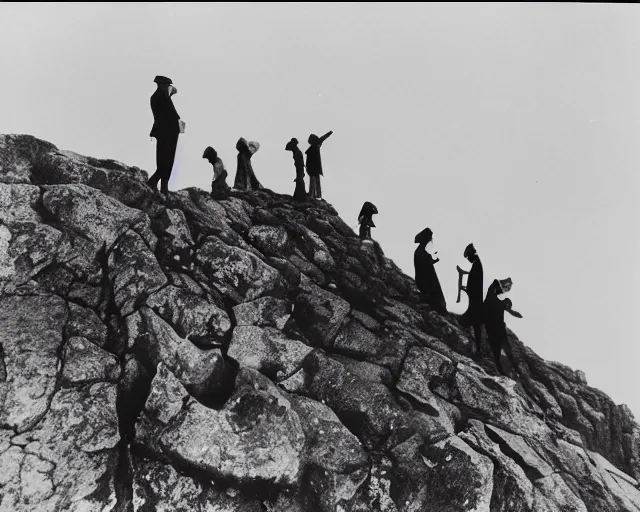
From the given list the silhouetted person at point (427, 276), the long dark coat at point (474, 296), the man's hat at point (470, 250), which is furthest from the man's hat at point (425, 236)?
the long dark coat at point (474, 296)

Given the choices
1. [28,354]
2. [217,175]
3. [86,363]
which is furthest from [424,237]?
[28,354]

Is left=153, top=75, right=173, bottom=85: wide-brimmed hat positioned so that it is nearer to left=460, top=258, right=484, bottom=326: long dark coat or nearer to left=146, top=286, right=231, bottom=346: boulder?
left=146, top=286, right=231, bottom=346: boulder

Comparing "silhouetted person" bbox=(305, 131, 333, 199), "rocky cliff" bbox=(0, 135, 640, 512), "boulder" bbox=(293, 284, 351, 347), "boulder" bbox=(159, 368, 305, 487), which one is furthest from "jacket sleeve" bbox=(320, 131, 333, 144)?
"boulder" bbox=(159, 368, 305, 487)

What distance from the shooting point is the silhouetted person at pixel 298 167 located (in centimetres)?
1730

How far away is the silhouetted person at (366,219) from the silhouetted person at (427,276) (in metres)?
3.04

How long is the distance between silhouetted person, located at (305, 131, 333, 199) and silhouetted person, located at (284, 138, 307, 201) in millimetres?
809

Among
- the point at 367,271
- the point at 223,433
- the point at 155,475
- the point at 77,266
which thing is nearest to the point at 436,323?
the point at 367,271

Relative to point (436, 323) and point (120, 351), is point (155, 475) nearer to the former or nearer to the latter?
point (120, 351)

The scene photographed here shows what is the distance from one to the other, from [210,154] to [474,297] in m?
10.3

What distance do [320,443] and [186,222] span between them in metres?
6.53

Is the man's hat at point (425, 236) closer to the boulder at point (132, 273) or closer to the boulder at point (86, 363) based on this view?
the boulder at point (132, 273)

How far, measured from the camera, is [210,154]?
596 inches

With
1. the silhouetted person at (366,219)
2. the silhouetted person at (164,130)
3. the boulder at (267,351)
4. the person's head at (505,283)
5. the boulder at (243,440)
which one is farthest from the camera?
the silhouetted person at (366,219)

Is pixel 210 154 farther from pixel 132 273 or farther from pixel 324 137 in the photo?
pixel 132 273
